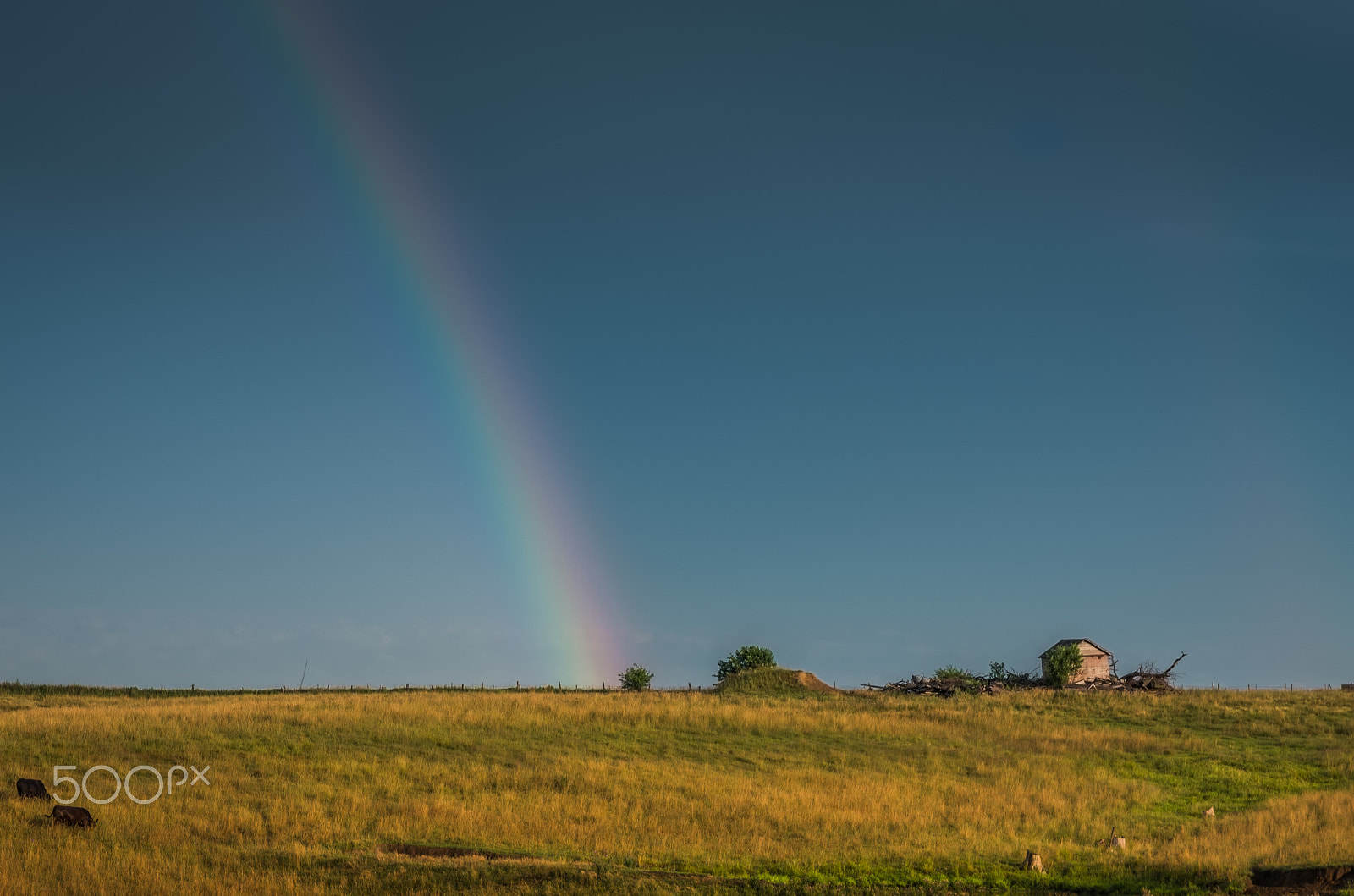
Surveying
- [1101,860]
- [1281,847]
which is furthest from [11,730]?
[1281,847]

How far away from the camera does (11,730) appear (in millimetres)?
37906

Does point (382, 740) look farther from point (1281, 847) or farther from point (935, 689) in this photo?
point (935, 689)

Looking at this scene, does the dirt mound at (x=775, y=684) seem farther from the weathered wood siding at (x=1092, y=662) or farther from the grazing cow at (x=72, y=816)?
the grazing cow at (x=72, y=816)

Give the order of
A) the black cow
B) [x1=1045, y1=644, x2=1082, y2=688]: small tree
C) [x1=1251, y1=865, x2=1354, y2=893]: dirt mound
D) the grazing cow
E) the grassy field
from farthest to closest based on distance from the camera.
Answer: [x1=1045, y1=644, x2=1082, y2=688]: small tree, the black cow, the grazing cow, the grassy field, [x1=1251, y1=865, x2=1354, y2=893]: dirt mound

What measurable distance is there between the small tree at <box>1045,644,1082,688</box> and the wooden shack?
58cm

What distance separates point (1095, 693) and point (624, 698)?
106 feet

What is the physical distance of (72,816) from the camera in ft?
80.0

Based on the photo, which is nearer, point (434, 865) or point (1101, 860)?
point (434, 865)

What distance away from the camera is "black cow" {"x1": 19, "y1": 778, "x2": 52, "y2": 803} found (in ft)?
88.4

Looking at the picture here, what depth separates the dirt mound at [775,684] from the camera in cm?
7350
